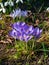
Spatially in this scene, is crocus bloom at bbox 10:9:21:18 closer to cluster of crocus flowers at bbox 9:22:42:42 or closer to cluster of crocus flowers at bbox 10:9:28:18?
cluster of crocus flowers at bbox 10:9:28:18

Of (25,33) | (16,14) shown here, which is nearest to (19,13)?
(16,14)


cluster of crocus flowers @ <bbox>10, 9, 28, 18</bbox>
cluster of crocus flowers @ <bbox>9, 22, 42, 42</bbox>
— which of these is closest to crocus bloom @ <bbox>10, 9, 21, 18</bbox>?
cluster of crocus flowers @ <bbox>10, 9, 28, 18</bbox>

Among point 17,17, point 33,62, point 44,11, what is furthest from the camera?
point 44,11

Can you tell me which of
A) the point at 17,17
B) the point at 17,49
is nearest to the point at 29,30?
the point at 17,49

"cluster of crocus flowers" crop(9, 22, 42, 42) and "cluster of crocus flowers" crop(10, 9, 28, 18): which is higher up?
"cluster of crocus flowers" crop(10, 9, 28, 18)

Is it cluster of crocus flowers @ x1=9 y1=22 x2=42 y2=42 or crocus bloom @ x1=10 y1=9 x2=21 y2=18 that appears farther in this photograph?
crocus bloom @ x1=10 y1=9 x2=21 y2=18

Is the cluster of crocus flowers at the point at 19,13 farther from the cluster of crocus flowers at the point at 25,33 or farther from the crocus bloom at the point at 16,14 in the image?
the cluster of crocus flowers at the point at 25,33

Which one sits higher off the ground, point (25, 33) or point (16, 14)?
point (16, 14)

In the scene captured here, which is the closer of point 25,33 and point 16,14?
point 25,33

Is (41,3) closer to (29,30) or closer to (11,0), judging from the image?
(11,0)

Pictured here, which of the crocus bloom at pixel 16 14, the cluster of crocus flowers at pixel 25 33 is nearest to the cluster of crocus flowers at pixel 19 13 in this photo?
the crocus bloom at pixel 16 14

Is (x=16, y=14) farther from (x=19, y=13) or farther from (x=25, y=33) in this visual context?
(x=25, y=33)
